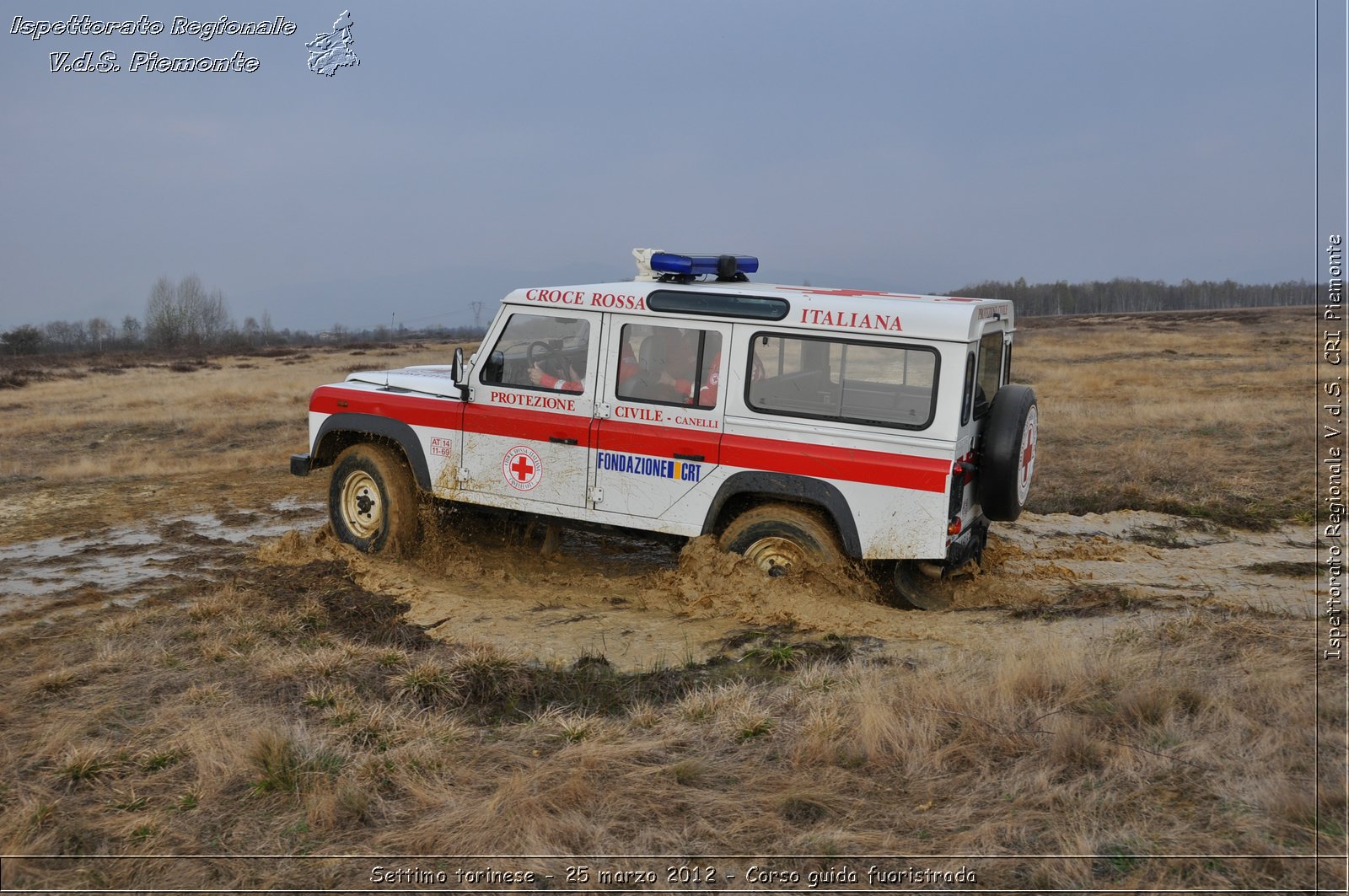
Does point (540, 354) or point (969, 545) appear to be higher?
point (540, 354)

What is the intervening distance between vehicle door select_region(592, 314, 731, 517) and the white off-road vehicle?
0.01 metres

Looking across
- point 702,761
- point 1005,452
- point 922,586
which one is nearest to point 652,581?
point 922,586

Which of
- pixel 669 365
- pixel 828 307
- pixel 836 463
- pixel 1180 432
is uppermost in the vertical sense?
pixel 828 307

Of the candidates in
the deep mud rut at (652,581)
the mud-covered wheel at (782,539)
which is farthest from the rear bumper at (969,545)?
the mud-covered wheel at (782,539)

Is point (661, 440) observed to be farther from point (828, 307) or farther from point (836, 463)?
point (828, 307)

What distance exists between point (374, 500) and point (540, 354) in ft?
6.63

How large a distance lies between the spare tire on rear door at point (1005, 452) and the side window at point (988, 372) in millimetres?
141

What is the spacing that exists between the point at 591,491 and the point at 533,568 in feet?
4.51

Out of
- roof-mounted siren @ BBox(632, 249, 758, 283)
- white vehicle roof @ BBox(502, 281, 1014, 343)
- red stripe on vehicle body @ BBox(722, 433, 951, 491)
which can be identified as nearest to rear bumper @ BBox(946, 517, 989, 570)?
red stripe on vehicle body @ BBox(722, 433, 951, 491)

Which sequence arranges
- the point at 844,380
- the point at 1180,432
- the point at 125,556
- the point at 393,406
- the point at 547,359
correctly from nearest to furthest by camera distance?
the point at 844,380 < the point at 547,359 < the point at 393,406 < the point at 125,556 < the point at 1180,432

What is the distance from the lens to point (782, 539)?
6.97 metres

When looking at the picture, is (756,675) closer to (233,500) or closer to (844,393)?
(844,393)

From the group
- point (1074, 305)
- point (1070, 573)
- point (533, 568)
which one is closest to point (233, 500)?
point (533, 568)

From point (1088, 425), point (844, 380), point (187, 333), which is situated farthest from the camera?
point (187, 333)
